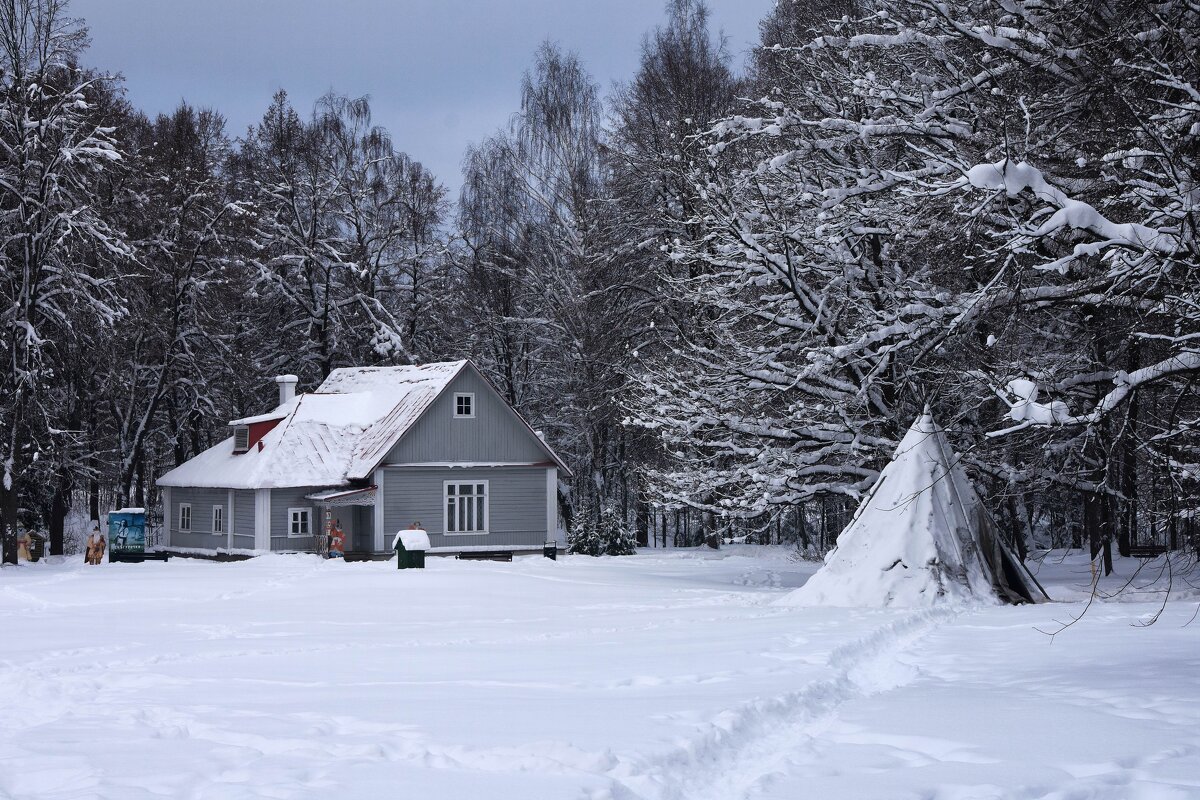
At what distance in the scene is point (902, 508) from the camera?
16641mm

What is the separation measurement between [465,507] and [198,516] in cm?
868

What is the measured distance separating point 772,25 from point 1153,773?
72.5 feet

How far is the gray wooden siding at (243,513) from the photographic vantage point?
33.1 metres

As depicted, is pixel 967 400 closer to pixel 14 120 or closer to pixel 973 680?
pixel 973 680

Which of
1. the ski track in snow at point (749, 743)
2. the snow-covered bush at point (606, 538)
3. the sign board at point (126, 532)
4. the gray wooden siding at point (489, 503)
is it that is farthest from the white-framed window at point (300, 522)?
the ski track in snow at point (749, 743)

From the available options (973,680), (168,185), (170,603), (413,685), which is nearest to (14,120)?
(168,185)

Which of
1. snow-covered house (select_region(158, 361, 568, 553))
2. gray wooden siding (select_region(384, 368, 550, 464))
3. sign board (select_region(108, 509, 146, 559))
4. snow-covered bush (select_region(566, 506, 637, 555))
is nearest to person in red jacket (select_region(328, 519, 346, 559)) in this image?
snow-covered house (select_region(158, 361, 568, 553))

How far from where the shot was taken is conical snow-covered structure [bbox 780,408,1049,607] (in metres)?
16.1

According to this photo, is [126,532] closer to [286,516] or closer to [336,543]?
[286,516]

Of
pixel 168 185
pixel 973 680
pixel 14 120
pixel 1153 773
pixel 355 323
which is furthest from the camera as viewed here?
pixel 355 323

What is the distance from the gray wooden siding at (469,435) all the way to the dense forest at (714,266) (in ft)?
7.61

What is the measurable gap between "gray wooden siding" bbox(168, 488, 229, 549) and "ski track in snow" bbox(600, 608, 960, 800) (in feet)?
89.8

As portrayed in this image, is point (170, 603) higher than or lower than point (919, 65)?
lower

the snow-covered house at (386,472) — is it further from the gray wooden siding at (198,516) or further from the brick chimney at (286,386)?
the brick chimney at (286,386)
